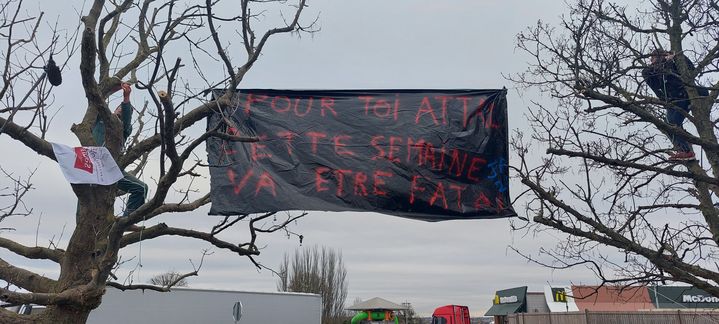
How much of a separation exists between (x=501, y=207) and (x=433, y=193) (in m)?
0.70

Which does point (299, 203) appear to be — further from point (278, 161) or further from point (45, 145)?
point (45, 145)

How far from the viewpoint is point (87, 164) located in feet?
18.9

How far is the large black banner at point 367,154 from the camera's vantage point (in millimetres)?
5949

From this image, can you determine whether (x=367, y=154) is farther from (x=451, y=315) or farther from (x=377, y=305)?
(x=377, y=305)

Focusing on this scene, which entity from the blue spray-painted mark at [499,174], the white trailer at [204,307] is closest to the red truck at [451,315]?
the white trailer at [204,307]

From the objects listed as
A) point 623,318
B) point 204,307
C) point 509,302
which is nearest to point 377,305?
point 509,302

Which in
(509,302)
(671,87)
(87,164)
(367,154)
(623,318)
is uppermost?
(671,87)

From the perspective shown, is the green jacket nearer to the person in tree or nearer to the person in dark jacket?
the person in dark jacket

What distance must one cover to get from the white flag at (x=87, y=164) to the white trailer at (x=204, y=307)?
8131mm

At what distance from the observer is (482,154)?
6.14 metres

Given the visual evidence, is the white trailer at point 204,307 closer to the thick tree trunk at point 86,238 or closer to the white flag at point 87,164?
the thick tree trunk at point 86,238

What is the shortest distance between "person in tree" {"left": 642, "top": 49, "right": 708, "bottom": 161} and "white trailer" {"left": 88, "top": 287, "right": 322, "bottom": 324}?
9.81 meters

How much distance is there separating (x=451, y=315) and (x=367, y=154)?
623 inches

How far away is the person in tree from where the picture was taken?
6277mm
